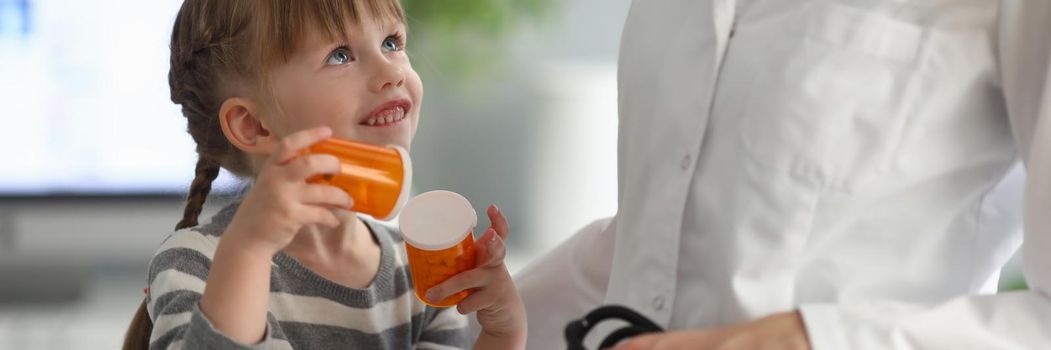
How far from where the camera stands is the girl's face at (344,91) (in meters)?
1.20

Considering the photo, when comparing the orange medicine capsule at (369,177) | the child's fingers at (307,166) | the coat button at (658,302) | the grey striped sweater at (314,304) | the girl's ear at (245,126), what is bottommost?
the grey striped sweater at (314,304)

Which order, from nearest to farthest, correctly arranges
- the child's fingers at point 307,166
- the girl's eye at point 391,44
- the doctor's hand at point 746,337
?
1. the doctor's hand at point 746,337
2. the child's fingers at point 307,166
3. the girl's eye at point 391,44

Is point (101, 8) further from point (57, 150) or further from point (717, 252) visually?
point (717, 252)

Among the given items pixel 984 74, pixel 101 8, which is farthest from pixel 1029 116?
pixel 101 8

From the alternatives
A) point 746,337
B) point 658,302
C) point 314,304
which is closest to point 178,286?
point 314,304

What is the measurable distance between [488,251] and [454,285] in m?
0.06

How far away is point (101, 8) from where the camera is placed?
2773mm

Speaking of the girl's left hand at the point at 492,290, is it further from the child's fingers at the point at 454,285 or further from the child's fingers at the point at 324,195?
the child's fingers at the point at 324,195

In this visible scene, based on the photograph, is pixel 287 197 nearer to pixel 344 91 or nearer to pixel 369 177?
pixel 369 177

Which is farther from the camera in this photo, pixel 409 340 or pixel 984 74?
pixel 409 340

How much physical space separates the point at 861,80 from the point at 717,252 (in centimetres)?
18

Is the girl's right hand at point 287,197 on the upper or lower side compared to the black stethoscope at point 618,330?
upper

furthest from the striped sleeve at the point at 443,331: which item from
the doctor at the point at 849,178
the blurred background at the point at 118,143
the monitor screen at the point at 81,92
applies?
the monitor screen at the point at 81,92

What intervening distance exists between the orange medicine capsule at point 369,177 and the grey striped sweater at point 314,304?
7.8 inches
